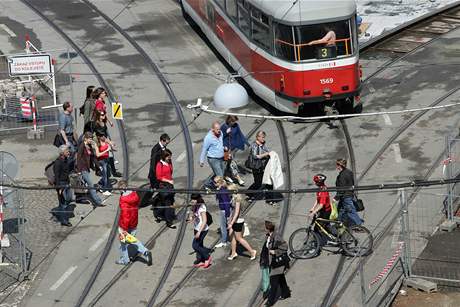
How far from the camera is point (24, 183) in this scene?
26703 millimetres

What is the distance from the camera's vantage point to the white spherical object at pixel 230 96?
29141 mm

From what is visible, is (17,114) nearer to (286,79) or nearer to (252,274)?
(286,79)

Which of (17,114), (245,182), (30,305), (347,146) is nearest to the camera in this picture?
(30,305)

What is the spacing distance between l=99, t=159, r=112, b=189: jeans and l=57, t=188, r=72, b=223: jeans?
3.14 feet

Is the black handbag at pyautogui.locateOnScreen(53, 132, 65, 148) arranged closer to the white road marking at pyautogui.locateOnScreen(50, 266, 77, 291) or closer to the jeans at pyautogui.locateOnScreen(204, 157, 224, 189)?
the jeans at pyautogui.locateOnScreen(204, 157, 224, 189)

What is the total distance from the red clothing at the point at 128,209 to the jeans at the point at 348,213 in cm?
391

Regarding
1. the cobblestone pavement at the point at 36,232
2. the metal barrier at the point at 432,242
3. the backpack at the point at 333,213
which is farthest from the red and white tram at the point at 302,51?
the backpack at the point at 333,213

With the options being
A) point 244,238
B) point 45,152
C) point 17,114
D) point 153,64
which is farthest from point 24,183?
point 153,64

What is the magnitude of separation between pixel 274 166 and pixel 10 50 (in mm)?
13323

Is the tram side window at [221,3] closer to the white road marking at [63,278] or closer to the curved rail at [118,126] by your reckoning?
the curved rail at [118,126]

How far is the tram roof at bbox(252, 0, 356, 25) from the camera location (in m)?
28.0

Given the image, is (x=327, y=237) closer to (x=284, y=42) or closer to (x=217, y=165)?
(x=217, y=165)

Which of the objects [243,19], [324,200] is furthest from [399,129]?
[324,200]

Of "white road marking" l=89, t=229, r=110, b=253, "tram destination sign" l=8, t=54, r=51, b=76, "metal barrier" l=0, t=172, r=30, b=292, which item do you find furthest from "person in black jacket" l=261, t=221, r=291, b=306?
"tram destination sign" l=8, t=54, r=51, b=76
